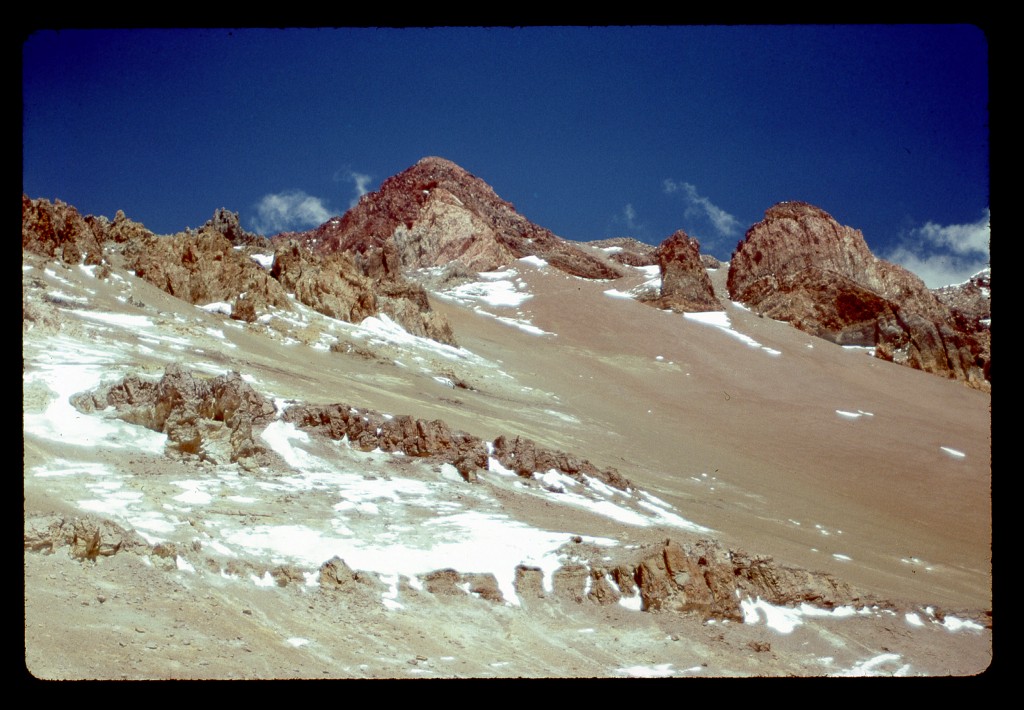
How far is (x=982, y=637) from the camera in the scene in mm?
9930

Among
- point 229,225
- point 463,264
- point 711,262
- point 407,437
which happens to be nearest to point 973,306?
point 711,262

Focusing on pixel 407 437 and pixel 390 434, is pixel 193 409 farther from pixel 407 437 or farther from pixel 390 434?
pixel 407 437

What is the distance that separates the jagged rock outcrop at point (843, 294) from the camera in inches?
1854

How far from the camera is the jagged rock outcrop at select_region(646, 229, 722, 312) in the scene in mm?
50562

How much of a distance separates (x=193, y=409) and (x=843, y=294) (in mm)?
45321

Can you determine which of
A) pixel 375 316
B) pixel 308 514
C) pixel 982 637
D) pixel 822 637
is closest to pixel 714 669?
pixel 822 637

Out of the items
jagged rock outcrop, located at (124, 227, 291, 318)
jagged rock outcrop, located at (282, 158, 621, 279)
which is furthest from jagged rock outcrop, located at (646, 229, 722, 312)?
jagged rock outcrop, located at (124, 227, 291, 318)

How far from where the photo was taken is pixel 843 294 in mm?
51375

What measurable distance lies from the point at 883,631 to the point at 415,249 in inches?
2201

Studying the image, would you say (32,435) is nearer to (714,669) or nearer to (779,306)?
(714,669)

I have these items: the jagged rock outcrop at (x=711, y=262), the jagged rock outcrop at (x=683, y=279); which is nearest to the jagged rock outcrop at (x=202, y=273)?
the jagged rock outcrop at (x=683, y=279)

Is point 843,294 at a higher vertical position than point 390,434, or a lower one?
higher

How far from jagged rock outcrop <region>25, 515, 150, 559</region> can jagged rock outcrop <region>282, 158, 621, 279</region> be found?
4885 centimetres

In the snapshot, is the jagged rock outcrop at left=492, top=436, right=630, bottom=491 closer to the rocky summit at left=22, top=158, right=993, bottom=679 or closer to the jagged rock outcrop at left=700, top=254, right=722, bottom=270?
the rocky summit at left=22, top=158, right=993, bottom=679
